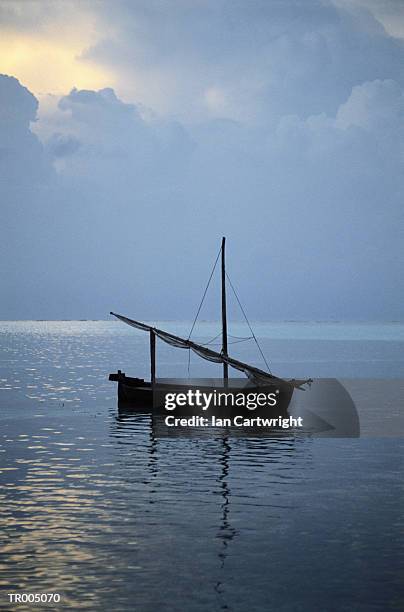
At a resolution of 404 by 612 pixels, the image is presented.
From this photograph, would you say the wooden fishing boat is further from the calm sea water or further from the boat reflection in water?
the calm sea water

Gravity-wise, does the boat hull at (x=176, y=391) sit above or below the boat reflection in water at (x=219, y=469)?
above

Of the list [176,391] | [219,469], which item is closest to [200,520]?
[219,469]

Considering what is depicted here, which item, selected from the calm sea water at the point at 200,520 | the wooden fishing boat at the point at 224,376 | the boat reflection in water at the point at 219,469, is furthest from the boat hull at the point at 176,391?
the calm sea water at the point at 200,520

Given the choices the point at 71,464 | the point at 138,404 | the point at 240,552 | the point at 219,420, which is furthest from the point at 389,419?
the point at 240,552

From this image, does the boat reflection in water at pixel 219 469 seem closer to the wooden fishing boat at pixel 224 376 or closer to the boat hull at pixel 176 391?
the boat hull at pixel 176 391

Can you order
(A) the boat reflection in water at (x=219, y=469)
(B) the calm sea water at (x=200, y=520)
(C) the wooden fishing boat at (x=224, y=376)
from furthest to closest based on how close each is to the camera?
(C) the wooden fishing boat at (x=224, y=376), (A) the boat reflection in water at (x=219, y=469), (B) the calm sea water at (x=200, y=520)

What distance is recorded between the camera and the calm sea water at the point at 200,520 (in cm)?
2041

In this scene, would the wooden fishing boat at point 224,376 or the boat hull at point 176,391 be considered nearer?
the wooden fishing boat at point 224,376

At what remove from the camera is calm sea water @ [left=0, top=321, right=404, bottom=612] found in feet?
66.9

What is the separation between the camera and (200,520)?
27.8m

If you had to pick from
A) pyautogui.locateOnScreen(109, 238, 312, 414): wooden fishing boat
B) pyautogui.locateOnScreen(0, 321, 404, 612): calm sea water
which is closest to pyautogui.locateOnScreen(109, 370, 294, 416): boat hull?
pyautogui.locateOnScreen(109, 238, 312, 414): wooden fishing boat

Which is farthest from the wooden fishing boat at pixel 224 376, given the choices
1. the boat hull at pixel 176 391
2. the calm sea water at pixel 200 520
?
the calm sea water at pixel 200 520

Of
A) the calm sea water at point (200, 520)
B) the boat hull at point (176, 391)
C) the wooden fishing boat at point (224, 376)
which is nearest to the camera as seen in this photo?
the calm sea water at point (200, 520)

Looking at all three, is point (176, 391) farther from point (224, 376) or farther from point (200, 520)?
point (200, 520)
